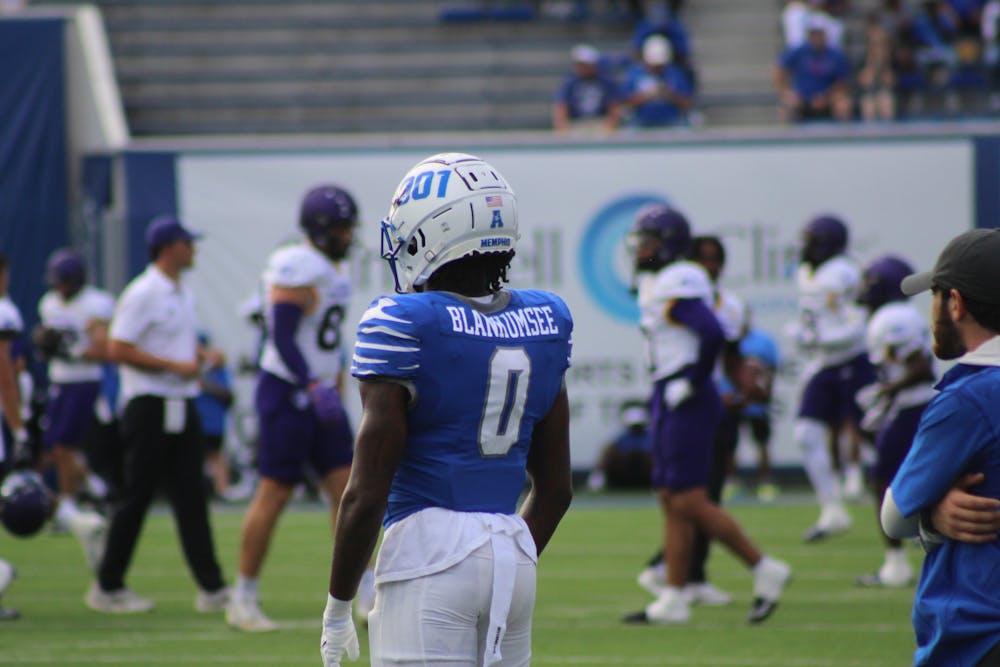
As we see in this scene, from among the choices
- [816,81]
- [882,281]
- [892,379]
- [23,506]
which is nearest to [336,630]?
[23,506]

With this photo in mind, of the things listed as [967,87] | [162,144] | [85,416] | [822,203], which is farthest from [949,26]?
[85,416]

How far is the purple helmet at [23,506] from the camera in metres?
7.95

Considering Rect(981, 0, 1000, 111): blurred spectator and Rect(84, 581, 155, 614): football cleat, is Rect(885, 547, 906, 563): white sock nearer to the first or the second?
Rect(84, 581, 155, 614): football cleat

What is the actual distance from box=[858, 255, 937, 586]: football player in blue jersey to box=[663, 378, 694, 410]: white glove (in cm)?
140

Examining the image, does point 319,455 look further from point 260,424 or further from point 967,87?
point 967,87

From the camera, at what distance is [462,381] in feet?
11.3

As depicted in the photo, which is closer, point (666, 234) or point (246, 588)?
point (246, 588)

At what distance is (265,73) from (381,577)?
1629 centimetres

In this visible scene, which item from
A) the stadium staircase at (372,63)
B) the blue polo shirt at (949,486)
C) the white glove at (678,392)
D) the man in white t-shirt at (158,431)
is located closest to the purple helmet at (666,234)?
the white glove at (678,392)

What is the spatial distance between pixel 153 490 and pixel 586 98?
1022cm

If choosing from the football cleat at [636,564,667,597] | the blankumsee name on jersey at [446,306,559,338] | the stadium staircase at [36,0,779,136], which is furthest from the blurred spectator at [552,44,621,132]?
the blankumsee name on jersey at [446,306,559,338]

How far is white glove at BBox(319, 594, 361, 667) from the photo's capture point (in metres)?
3.51

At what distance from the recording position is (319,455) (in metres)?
7.51

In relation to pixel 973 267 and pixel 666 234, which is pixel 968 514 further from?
pixel 666 234
